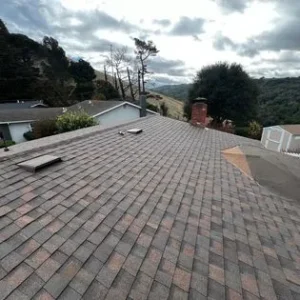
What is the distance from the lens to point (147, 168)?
477 cm

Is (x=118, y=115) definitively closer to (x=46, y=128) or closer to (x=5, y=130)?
(x=46, y=128)

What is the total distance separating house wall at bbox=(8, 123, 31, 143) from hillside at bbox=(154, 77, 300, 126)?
22.7 m

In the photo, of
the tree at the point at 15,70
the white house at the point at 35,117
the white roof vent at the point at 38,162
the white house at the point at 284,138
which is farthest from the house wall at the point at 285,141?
the tree at the point at 15,70

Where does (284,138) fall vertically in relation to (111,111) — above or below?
below

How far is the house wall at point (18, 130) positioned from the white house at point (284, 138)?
82.9 feet

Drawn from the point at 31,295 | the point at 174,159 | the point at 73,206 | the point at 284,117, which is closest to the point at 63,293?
the point at 31,295

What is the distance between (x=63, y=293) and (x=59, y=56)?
2117 inches

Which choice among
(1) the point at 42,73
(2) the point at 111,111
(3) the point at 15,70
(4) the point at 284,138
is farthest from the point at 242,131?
(1) the point at 42,73

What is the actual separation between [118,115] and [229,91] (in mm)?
15569

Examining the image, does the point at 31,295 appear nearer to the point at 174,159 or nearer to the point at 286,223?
the point at 286,223

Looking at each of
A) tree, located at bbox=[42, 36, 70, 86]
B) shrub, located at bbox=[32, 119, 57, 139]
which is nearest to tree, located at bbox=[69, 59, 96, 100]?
tree, located at bbox=[42, 36, 70, 86]

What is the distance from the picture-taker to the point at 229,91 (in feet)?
89.9

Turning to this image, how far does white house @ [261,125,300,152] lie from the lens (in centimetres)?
1954

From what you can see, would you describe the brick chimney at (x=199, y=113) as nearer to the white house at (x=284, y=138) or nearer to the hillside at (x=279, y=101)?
the white house at (x=284, y=138)
